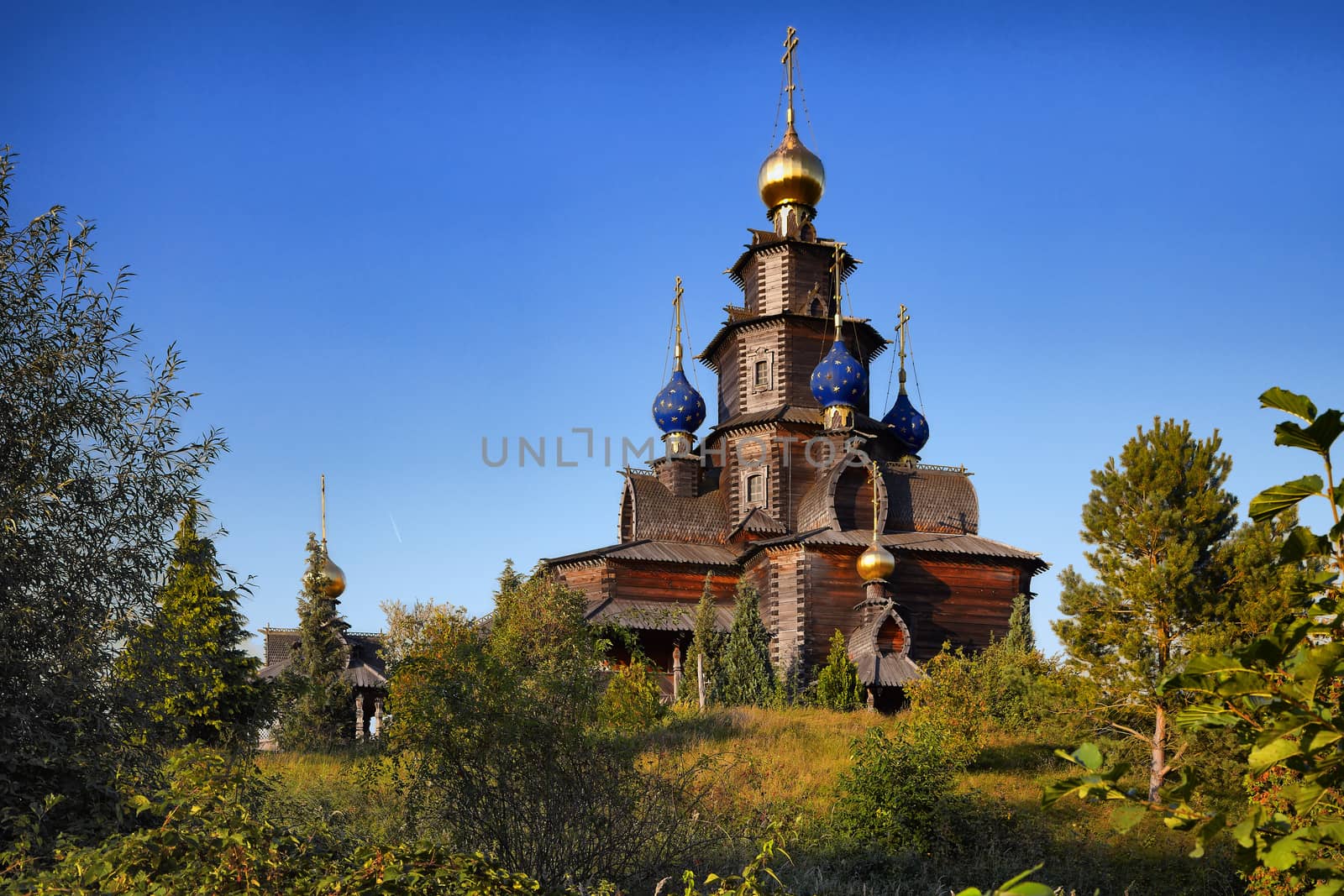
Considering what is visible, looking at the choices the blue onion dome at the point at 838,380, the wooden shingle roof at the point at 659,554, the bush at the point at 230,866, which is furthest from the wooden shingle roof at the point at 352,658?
the bush at the point at 230,866

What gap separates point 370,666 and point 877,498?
14787 millimetres

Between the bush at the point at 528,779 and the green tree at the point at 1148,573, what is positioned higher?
the green tree at the point at 1148,573

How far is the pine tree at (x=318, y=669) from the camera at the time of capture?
24422mm

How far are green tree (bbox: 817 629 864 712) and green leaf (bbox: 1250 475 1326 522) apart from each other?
20.9m

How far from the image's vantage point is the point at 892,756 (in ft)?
41.9

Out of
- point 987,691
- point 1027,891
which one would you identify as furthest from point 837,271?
point 1027,891

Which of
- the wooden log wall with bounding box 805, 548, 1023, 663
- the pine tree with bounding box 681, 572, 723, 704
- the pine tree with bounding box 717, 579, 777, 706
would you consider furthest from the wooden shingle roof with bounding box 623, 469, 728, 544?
the pine tree with bounding box 717, 579, 777, 706

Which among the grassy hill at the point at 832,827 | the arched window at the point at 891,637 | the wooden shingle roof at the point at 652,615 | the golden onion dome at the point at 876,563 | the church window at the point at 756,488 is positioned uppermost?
the church window at the point at 756,488

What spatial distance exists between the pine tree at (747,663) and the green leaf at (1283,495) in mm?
21003

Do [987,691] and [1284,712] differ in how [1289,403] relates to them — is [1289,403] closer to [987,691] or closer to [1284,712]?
[1284,712]

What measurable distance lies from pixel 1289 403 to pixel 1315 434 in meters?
0.10

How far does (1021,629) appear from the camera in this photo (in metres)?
25.2

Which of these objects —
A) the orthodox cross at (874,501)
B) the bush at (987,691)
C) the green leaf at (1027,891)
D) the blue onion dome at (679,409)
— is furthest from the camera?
the blue onion dome at (679,409)

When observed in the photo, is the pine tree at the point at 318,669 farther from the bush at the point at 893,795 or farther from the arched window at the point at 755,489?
the bush at the point at 893,795
